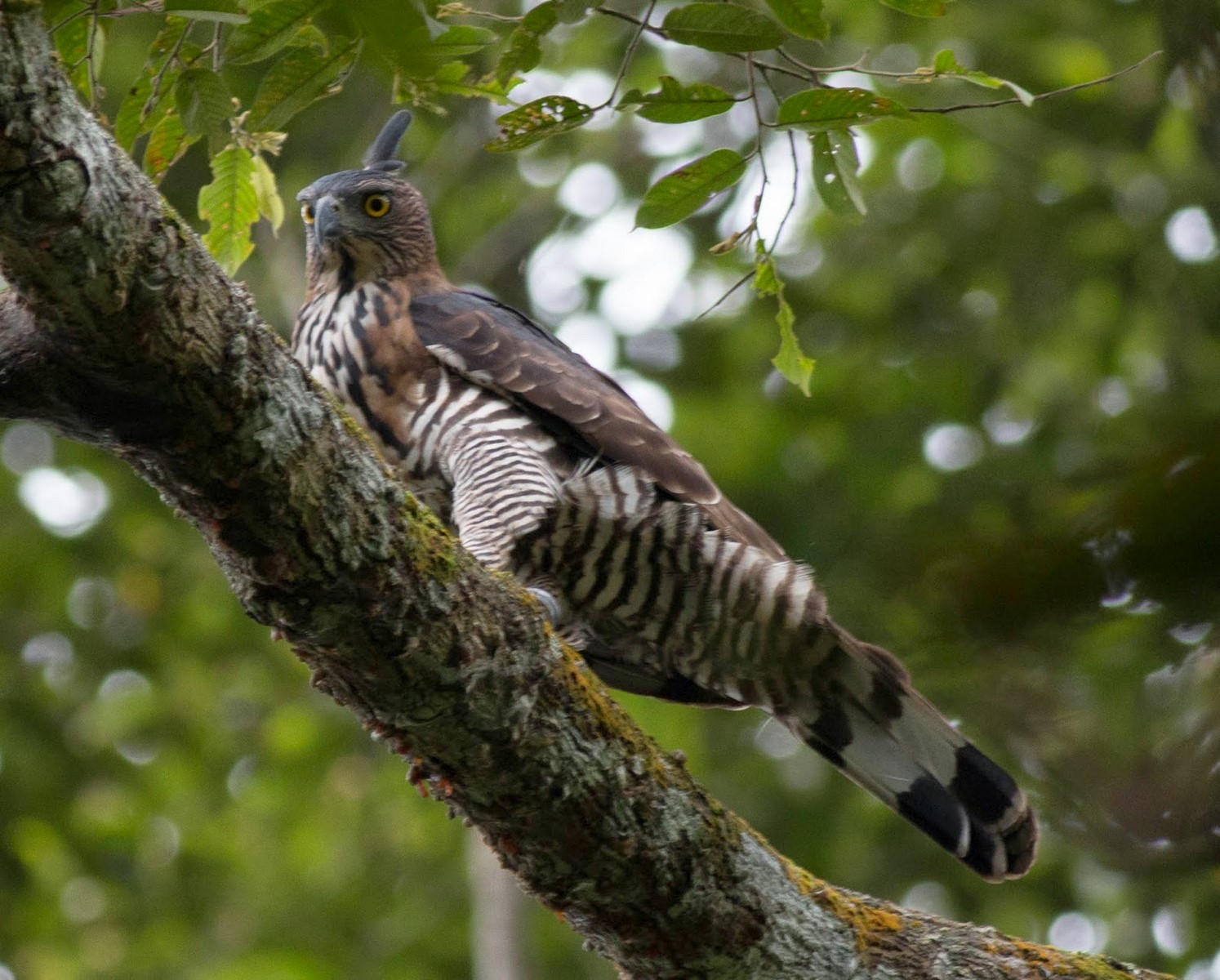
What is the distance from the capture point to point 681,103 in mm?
2604

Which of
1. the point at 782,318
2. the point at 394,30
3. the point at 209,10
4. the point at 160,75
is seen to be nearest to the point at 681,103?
the point at 782,318

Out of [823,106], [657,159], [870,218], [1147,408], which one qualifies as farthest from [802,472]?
[1147,408]

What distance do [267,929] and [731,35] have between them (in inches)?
277

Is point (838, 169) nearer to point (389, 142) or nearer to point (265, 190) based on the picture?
point (265, 190)

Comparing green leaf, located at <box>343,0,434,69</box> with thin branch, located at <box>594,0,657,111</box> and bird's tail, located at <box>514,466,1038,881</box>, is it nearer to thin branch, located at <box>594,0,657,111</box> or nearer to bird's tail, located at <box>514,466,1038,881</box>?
thin branch, located at <box>594,0,657,111</box>

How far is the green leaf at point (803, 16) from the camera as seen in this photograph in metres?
2.31

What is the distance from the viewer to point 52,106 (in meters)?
2.10

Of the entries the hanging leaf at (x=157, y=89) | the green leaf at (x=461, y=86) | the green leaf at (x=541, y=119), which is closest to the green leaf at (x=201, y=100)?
the hanging leaf at (x=157, y=89)

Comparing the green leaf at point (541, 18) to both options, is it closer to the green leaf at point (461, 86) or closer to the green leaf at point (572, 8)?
the green leaf at point (572, 8)

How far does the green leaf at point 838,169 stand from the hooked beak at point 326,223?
246cm

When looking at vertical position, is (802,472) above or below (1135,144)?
below

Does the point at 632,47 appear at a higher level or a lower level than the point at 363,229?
lower

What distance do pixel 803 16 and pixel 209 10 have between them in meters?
0.95

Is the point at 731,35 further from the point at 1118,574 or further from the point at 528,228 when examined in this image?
the point at 528,228
